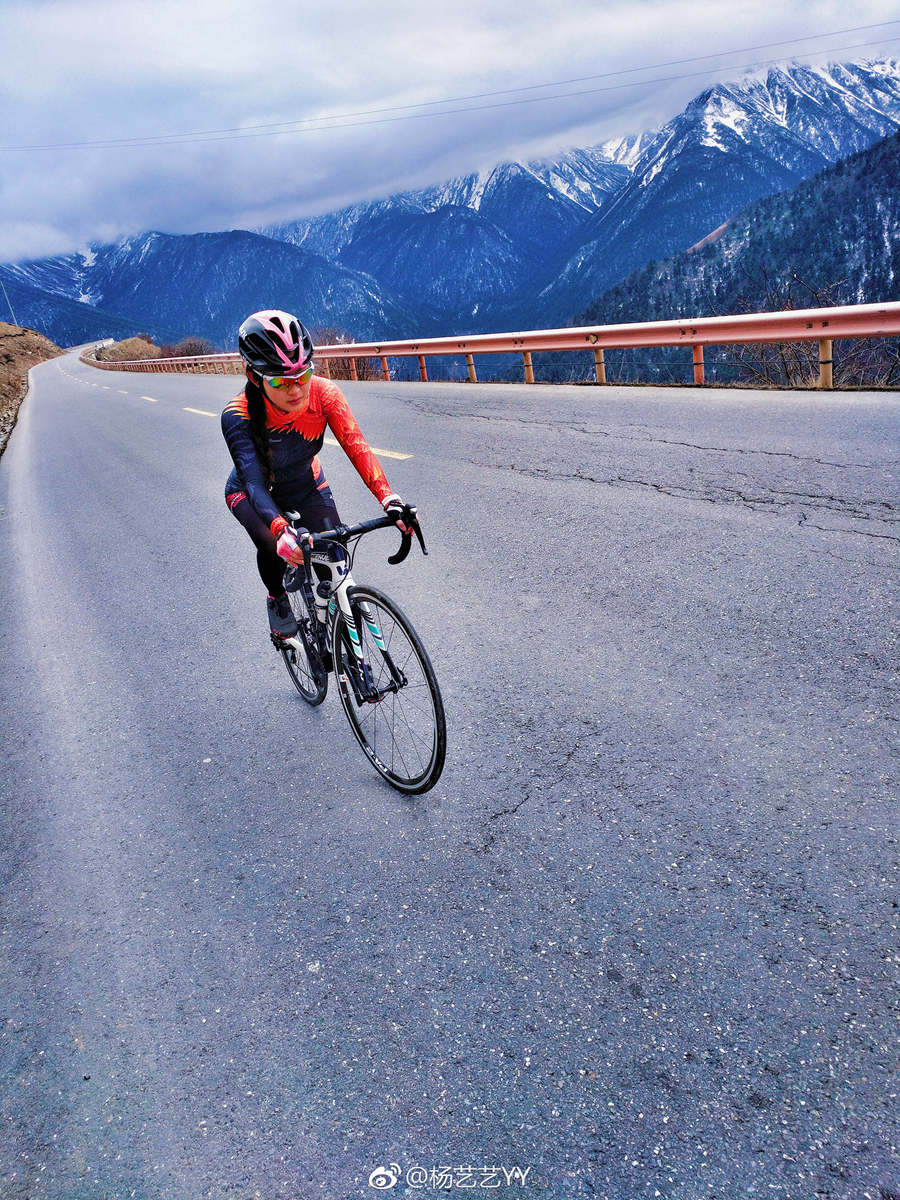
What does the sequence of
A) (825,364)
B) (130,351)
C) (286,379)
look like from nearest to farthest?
(286,379) → (825,364) → (130,351)

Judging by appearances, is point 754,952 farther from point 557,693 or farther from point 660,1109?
point 557,693

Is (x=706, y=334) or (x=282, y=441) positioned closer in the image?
(x=282, y=441)

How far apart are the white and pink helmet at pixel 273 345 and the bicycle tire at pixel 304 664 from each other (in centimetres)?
118

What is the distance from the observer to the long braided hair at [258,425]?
10.4 ft

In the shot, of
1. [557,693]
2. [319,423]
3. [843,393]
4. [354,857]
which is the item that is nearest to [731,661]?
[557,693]

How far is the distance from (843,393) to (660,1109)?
9.94 metres

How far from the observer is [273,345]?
2.88 metres

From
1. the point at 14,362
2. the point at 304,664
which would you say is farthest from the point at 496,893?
the point at 14,362

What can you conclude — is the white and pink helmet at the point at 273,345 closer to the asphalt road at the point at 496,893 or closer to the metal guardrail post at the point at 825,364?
the asphalt road at the point at 496,893

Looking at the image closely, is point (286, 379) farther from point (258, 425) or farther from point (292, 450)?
point (292, 450)

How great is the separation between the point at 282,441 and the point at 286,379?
0.40 m

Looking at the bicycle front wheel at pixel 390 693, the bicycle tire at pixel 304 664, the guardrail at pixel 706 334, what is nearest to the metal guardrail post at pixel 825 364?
A: the guardrail at pixel 706 334

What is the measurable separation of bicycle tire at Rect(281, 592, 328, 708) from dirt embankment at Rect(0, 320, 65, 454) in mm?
16200

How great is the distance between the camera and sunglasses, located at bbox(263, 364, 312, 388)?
Answer: 9.77 ft
